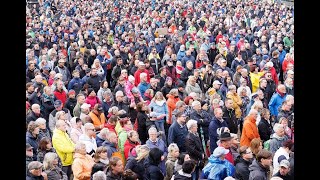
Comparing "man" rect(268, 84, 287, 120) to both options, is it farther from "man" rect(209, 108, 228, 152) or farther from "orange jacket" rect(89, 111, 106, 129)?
"orange jacket" rect(89, 111, 106, 129)

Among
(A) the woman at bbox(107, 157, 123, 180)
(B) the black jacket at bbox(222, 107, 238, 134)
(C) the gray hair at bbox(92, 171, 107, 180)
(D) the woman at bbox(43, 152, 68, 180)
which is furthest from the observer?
(B) the black jacket at bbox(222, 107, 238, 134)

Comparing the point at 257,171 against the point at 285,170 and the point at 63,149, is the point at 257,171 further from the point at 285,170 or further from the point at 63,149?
the point at 63,149

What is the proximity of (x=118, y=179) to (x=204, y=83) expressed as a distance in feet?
20.8

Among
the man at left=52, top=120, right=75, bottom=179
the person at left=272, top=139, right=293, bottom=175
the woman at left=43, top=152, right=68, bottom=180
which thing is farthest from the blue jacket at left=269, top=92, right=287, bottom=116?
the woman at left=43, top=152, right=68, bottom=180

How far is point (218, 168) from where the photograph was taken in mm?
7348

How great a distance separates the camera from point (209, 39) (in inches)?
781

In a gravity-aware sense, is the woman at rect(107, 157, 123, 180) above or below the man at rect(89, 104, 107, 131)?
above

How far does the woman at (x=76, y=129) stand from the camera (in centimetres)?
873

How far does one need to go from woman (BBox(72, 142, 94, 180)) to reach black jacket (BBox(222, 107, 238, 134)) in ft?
10.2

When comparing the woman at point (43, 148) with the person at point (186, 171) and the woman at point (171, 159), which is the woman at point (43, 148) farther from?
the person at point (186, 171)

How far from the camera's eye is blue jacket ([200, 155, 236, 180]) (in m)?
7.29

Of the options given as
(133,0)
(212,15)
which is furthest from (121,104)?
(133,0)
